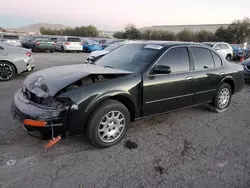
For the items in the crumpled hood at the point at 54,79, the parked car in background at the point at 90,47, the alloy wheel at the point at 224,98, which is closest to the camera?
the crumpled hood at the point at 54,79

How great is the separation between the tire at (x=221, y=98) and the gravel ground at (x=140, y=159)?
2.66 ft

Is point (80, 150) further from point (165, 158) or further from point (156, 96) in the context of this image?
point (156, 96)

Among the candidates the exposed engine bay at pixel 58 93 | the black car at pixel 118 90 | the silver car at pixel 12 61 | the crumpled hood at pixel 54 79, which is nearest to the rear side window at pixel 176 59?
the black car at pixel 118 90

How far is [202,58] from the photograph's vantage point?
4.43 m

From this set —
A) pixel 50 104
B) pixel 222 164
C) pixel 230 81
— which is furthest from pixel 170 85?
pixel 230 81

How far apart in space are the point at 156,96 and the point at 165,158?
107 centimetres

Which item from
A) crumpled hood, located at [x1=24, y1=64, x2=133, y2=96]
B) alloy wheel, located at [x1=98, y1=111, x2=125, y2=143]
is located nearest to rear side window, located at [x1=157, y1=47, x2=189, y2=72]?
crumpled hood, located at [x1=24, y1=64, x2=133, y2=96]

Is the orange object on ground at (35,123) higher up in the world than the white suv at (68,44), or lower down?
lower down

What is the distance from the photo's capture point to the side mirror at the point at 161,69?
11.5 feet

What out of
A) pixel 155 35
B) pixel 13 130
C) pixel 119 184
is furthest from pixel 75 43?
pixel 155 35

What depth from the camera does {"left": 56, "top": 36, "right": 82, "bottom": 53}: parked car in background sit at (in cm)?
2147

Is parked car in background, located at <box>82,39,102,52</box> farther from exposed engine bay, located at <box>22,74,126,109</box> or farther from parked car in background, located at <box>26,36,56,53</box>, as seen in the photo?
exposed engine bay, located at <box>22,74,126,109</box>

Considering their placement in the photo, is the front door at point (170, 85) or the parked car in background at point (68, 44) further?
the parked car in background at point (68, 44)

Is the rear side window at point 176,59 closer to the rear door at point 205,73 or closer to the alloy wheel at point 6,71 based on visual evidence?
the rear door at point 205,73
